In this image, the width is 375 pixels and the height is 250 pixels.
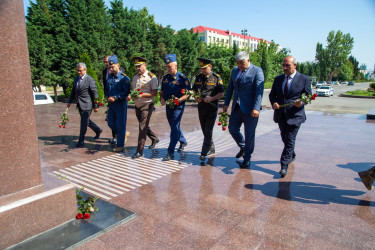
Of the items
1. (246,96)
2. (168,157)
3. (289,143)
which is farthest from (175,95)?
(289,143)

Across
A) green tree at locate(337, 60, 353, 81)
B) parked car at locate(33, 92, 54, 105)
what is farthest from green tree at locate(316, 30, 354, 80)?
parked car at locate(33, 92, 54, 105)

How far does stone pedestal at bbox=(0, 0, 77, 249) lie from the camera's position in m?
2.58

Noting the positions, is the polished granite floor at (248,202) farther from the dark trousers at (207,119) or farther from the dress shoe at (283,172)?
the dark trousers at (207,119)

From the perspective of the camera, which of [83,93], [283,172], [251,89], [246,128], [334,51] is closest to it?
[283,172]

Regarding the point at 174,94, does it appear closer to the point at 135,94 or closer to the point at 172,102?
the point at 172,102

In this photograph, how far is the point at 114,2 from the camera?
29922 millimetres

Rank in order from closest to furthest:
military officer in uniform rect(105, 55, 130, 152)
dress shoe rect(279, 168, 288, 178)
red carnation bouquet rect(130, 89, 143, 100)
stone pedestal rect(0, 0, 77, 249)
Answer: stone pedestal rect(0, 0, 77, 249) → dress shoe rect(279, 168, 288, 178) → red carnation bouquet rect(130, 89, 143, 100) → military officer in uniform rect(105, 55, 130, 152)

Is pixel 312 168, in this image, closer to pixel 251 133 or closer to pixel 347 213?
pixel 251 133

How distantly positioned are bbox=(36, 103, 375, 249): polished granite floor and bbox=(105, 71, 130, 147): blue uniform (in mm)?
640

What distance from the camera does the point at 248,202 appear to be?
3.62m

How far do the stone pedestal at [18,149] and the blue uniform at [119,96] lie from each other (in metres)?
3.17

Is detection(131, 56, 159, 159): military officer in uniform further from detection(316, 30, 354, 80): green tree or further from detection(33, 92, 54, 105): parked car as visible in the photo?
detection(316, 30, 354, 80): green tree

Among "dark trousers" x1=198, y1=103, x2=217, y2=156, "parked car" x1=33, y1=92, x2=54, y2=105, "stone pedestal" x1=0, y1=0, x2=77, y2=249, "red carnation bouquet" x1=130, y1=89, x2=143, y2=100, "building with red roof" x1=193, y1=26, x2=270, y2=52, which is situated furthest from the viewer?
"building with red roof" x1=193, y1=26, x2=270, y2=52

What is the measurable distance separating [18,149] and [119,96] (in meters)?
3.29
